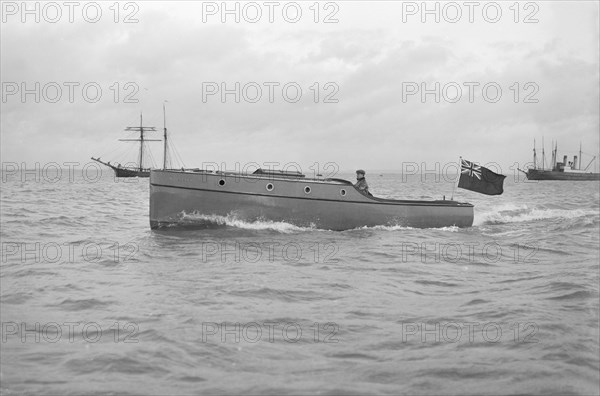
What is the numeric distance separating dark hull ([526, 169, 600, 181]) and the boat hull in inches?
3865

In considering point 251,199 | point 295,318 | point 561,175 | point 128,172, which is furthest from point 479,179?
point 561,175

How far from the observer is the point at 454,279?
396 inches

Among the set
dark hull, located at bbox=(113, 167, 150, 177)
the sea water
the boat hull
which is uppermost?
dark hull, located at bbox=(113, 167, 150, 177)

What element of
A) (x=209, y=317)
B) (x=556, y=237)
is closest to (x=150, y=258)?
(x=209, y=317)

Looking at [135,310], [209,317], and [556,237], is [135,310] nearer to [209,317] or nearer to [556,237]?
[209,317]

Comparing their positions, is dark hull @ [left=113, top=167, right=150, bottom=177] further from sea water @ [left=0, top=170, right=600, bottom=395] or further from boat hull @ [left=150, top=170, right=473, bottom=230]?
sea water @ [left=0, top=170, right=600, bottom=395]

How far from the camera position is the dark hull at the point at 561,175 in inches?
4013

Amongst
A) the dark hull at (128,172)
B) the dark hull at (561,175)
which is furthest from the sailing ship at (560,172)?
the dark hull at (128,172)

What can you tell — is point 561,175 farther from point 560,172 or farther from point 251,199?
point 251,199

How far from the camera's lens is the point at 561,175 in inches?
4058

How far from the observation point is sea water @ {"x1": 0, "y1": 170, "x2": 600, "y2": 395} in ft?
16.8

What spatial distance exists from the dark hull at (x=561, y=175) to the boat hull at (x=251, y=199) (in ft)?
322

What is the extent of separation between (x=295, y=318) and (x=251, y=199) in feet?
29.7

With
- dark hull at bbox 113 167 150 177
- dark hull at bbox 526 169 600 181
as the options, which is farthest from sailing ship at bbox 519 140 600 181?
dark hull at bbox 113 167 150 177
